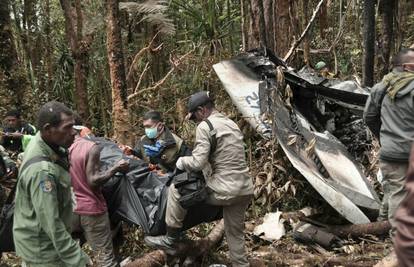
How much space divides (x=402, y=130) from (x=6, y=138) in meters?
5.58

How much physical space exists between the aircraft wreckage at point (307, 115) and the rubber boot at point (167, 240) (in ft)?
6.12

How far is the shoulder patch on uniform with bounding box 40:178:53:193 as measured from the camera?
277cm

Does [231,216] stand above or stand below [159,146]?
below

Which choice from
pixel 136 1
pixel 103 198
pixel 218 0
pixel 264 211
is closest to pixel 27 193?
pixel 103 198

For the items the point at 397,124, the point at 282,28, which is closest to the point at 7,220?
the point at 397,124

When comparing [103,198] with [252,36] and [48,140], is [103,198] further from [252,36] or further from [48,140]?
[252,36]

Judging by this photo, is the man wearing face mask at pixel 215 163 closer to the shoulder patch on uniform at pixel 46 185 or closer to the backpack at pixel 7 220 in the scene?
the backpack at pixel 7 220

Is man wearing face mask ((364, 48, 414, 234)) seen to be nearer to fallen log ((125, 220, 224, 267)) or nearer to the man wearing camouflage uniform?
fallen log ((125, 220, 224, 267))

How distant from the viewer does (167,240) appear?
4715mm

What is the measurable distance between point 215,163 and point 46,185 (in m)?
1.95

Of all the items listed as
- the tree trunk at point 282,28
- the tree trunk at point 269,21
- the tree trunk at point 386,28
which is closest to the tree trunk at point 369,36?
the tree trunk at point 386,28

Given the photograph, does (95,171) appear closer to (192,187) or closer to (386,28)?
(192,187)

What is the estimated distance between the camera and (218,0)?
581 inches

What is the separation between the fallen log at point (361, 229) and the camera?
5410 millimetres
